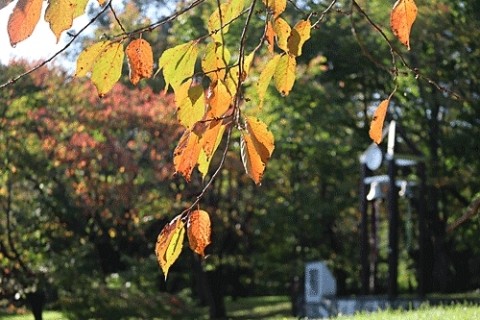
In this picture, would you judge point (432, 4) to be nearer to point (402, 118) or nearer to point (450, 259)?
point (402, 118)

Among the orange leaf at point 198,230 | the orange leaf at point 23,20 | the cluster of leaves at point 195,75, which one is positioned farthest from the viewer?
the orange leaf at point 198,230

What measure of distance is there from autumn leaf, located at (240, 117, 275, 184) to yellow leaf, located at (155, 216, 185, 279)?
0.19m

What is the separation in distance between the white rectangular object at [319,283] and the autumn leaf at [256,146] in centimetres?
1251

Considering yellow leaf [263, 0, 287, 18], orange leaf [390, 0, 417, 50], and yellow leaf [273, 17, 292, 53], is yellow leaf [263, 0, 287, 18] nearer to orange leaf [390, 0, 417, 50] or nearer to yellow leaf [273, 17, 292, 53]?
yellow leaf [273, 17, 292, 53]

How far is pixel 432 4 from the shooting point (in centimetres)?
1524

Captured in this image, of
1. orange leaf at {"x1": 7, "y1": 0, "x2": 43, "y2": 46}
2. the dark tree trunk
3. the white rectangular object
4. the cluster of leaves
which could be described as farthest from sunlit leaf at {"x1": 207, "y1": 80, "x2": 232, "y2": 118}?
the dark tree trunk

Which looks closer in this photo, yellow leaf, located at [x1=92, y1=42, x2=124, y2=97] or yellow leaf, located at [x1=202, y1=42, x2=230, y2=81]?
yellow leaf, located at [x1=92, y1=42, x2=124, y2=97]

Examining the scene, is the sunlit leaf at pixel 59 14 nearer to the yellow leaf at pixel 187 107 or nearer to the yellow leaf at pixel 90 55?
the yellow leaf at pixel 90 55

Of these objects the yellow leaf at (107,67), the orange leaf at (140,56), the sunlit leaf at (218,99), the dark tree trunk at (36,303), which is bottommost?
the dark tree trunk at (36,303)

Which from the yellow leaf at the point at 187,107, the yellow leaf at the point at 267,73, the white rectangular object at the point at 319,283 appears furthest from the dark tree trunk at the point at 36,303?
the yellow leaf at the point at 187,107

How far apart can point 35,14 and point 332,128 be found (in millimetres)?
14589

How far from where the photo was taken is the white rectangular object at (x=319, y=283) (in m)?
14.3

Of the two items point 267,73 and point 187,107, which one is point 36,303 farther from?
point 187,107

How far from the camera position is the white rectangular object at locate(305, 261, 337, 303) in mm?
14312
